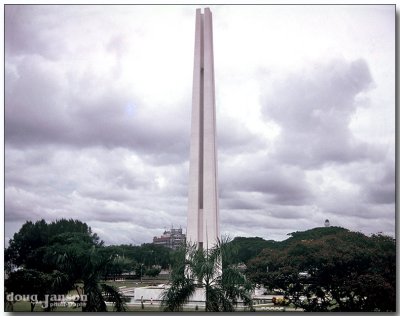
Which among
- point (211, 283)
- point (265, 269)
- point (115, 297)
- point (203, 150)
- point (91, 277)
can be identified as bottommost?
point (115, 297)

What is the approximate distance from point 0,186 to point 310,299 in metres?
7.30

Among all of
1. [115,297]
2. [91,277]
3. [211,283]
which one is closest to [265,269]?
[211,283]

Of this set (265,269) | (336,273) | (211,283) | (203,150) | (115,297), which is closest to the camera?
(211,283)

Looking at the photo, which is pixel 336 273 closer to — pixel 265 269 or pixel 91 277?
pixel 265 269

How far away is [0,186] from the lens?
11750 mm

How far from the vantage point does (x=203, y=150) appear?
16.1 m

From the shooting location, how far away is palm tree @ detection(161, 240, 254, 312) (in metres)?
11.1

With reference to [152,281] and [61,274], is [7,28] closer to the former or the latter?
[61,274]

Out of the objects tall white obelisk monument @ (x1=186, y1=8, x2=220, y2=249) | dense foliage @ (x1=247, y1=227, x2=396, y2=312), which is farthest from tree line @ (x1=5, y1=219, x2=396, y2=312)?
tall white obelisk monument @ (x1=186, y1=8, x2=220, y2=249)

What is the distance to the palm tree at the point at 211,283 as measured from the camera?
1111 centimetres

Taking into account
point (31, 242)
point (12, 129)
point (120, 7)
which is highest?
point (120, 7)

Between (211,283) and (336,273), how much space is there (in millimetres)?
4285

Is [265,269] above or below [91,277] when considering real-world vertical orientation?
above

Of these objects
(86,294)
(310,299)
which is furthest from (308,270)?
(86,294)
